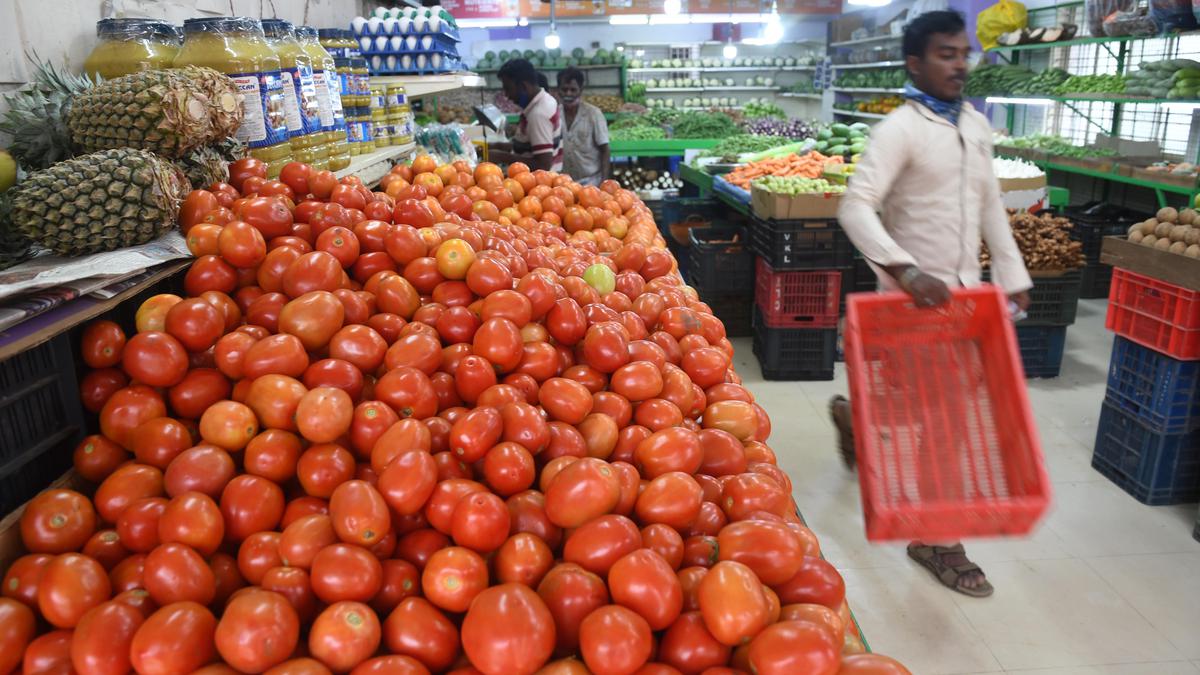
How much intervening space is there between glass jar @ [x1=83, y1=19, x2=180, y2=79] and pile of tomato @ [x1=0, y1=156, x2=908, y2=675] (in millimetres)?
734

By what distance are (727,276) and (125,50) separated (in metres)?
4.08

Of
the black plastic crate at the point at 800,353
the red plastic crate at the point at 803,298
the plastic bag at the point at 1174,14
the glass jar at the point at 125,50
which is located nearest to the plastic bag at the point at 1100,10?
the plastic bag at the point at 1174,14

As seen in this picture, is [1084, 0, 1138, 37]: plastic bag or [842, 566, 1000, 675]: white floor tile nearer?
[842, 566, 1000, 675]: white floor tile

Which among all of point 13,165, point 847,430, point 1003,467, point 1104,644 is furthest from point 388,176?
point 1104,644

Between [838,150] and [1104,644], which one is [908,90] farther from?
[838,150]

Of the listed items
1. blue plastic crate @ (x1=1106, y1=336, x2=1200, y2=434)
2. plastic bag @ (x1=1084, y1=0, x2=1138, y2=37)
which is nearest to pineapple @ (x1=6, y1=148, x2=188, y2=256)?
blue plastic crate @ (x1=1106, y1=336, x2=1200, y2=434)

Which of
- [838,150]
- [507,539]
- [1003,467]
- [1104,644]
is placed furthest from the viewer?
[838,150]

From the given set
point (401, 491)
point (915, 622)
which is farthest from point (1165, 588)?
point (401, 491)

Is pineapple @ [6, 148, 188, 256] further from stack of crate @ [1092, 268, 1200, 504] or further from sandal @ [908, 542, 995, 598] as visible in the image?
stack of crate @ [1092, 268, 1200, 504]

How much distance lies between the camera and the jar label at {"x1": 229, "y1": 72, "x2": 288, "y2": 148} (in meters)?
2.36

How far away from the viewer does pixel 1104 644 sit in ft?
8.29

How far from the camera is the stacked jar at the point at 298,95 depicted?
260cm

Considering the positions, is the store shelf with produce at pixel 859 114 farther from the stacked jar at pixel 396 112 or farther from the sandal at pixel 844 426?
the sandal at pixel 844 426

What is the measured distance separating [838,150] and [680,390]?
20.0ft
